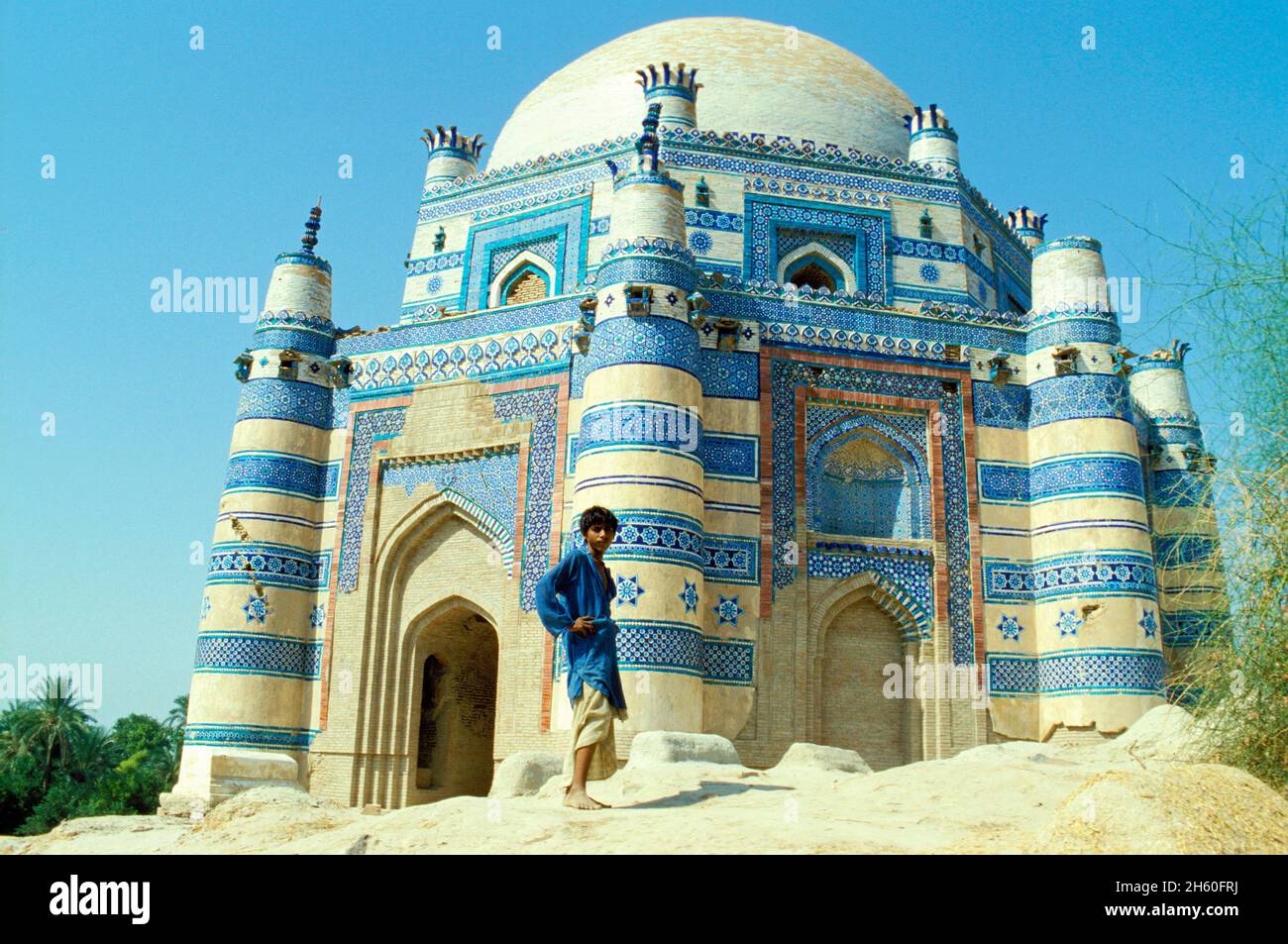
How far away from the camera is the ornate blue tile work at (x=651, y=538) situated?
551 inches

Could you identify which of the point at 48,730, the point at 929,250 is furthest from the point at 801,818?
the point at 48,730

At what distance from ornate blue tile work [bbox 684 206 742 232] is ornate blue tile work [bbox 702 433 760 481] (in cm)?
410

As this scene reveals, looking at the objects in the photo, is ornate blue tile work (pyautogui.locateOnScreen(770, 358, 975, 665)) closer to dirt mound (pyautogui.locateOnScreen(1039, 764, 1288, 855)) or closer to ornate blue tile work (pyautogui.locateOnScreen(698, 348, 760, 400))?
ornate blue tile work (pyautogui.locateOnScreen(698, 348, 760, 400))

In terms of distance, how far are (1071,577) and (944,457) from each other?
7.19ft

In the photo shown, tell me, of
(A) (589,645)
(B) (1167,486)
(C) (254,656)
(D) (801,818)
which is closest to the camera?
(D) (801,818)

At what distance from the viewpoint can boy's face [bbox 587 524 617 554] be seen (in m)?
7.77

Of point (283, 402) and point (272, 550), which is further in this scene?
point (283, 402)

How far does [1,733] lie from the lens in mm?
39562

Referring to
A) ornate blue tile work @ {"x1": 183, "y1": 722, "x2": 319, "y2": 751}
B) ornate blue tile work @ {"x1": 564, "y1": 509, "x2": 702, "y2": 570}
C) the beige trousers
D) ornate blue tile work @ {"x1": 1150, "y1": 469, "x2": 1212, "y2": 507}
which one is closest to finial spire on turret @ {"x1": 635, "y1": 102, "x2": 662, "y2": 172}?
ornate blue tile work @ {"x1": 564, "y1": 509, "x2": 702, "y2": 570}

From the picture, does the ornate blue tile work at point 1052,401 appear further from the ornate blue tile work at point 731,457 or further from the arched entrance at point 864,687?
the ornate blue tile work at point 731,457

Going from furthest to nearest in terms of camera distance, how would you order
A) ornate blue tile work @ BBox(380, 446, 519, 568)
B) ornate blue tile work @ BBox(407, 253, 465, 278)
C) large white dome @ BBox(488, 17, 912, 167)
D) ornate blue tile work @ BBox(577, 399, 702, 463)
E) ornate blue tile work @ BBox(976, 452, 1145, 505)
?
large white dome @ BBox(488, 17, 912, 167), ornate blue tile work @ BBox(407, 253, 465, 278), ornate blue tile work @ BBox(380, 446, 519, 568), ornate blue tile work @ BBox(976, 452, 1145, 505), ornate blue tile work @ BBox(577, 399, 702, 463)

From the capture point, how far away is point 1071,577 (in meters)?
15.8

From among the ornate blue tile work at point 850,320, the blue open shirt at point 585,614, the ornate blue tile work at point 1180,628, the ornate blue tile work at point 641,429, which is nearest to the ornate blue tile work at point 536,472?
the ornate blue tile work at point 641,429

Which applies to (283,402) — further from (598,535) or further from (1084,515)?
(598,535)
